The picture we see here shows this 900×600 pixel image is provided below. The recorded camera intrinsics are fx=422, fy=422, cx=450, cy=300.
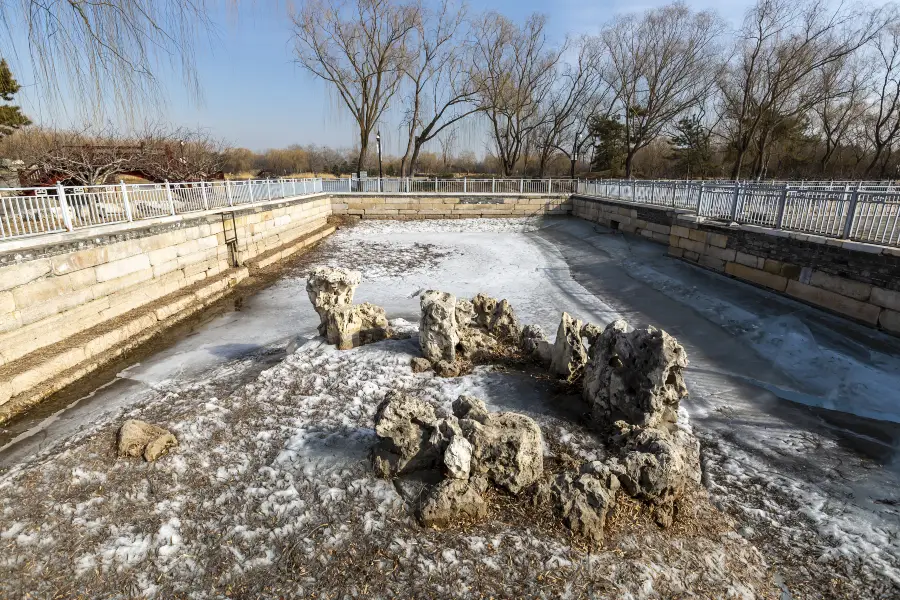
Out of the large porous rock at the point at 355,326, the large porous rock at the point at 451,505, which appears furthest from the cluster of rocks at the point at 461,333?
the large porous rock at the point at 451,505

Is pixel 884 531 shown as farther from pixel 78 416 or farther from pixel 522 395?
pixel 78 416

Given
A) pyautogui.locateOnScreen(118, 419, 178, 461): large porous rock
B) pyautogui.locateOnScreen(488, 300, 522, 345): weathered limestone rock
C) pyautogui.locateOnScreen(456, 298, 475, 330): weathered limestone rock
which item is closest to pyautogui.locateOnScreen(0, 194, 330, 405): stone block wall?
pyautogui.locateOnScreen(118, 419, 178, 461): large porous rock

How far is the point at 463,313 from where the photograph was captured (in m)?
5.48

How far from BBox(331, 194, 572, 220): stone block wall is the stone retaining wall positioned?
947 cm

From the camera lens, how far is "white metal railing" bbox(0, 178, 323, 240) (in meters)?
5.80

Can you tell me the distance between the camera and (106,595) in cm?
251

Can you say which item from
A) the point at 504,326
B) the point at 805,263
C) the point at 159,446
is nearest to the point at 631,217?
the point at 805,263

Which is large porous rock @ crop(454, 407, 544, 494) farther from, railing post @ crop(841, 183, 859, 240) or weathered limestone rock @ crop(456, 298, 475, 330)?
railing post @ crop(841, 183, 859, 240)

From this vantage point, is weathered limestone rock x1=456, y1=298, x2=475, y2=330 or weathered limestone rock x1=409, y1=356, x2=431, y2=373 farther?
weathered limestone rock x1=456, y1=298, x2=475, y2=330

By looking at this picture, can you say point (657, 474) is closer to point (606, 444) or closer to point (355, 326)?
point (606, 444)

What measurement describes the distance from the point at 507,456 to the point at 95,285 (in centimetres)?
671

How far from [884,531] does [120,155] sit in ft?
66.1

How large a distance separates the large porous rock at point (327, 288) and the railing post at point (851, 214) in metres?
7.59

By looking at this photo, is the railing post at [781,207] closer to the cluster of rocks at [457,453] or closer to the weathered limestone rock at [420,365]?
the weathered limestone rock at [420,365]
